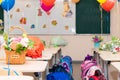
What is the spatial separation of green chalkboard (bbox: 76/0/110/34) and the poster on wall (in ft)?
0.77

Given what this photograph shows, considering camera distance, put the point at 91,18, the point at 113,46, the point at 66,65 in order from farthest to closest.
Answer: the point at 91,18 → the point at 113,46 → the point at 66,65

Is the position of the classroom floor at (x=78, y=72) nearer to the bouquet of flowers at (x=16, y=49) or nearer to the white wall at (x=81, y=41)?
the white wall at (x=81, y=41)

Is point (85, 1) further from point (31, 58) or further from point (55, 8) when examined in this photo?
point (31, 58)

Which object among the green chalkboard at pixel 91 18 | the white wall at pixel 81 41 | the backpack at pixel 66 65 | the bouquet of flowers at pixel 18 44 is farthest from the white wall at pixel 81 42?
the bouquet of flowers at pixel 18 44

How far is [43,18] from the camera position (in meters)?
8.61

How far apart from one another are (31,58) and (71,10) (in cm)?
489

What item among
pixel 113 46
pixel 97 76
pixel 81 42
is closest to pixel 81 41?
pixel 81 42

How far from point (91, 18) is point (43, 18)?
4.62 ft

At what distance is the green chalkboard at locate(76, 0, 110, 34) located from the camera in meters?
8.50

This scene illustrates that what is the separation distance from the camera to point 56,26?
8602 millimetres

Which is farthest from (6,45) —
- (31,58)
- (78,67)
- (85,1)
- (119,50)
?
(85,1)

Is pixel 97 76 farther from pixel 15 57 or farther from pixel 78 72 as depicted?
pixel 78 72

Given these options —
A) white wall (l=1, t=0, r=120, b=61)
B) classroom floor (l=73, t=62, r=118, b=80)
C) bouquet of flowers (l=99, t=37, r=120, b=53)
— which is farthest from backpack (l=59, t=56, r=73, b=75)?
white wall (l=1, t=0, r=120, b=61)

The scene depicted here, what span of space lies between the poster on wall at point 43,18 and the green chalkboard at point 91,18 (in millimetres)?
235
